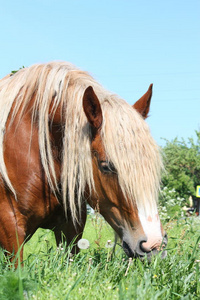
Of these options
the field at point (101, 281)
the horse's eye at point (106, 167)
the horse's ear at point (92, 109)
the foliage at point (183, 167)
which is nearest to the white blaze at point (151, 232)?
the field at point (101, 281)

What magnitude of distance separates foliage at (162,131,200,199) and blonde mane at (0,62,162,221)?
31730 millimetres

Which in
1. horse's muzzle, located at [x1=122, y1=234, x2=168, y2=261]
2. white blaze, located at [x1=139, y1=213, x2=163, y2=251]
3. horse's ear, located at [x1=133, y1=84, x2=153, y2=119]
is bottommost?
horse's muzzle, located at [x1=122, y1=234, x2=168, y2=261]

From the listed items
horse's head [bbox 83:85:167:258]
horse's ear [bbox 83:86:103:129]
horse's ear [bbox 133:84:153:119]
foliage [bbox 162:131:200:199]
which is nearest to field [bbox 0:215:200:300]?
horse's head [bbox 83:85:167:258]

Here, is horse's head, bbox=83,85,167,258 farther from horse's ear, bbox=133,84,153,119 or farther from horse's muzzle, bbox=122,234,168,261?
horse's ear, bbox=133,84,153,119

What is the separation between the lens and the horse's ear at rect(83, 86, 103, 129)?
9.09 ft

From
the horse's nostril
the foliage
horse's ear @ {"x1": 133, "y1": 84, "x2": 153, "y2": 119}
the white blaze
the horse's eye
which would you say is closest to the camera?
the white blaze

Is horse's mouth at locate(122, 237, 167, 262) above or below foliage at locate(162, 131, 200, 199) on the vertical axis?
above

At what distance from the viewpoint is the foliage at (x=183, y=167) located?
34.3 metres

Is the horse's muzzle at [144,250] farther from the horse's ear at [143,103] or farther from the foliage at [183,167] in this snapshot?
the foliage at [183,167]

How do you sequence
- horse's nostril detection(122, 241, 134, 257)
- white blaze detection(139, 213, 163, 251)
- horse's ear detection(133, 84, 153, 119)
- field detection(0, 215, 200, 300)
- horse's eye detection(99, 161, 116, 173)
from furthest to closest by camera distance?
1. horse's ear detection(133, 84, 153, 119)
2. horse's eye detection(99, 161, 116, 173)
3. horse's nostril detection(122, 241, 134, 257)
4. white blaze detection(139, 213, 163, 251)
5. field detection(0, 215, 200, 300)

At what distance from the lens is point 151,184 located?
2.71 meters

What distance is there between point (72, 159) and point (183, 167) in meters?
34.7

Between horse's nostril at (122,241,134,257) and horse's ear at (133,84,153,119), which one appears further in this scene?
horse's ear at (133,84,153,119)

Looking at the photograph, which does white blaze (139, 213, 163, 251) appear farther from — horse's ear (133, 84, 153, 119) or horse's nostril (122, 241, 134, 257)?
horse's ear (133, 84, 153, 119)
